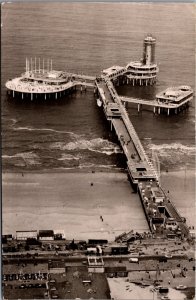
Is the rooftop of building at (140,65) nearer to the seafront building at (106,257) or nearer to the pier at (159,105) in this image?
the pier at (159,105)

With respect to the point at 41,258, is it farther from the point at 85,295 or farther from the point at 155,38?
the point at 155,38

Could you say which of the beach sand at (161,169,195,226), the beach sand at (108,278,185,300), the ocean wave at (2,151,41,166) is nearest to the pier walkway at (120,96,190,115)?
the beach sand at (161,169,195,226)

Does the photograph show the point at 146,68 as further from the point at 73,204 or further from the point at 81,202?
the point at 73,204

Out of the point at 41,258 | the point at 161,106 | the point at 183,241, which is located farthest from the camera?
the point at 161,106

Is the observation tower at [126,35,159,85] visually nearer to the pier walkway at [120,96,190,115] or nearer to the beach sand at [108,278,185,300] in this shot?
the pier walkway at [120,96,190,115]

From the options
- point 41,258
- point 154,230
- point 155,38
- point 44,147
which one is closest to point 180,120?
point 155,38

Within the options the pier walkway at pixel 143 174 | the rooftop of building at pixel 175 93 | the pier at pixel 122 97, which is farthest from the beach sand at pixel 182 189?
the rooftop of building at pixel 175 93

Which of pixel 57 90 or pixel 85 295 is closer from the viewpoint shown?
pixel 85 295
